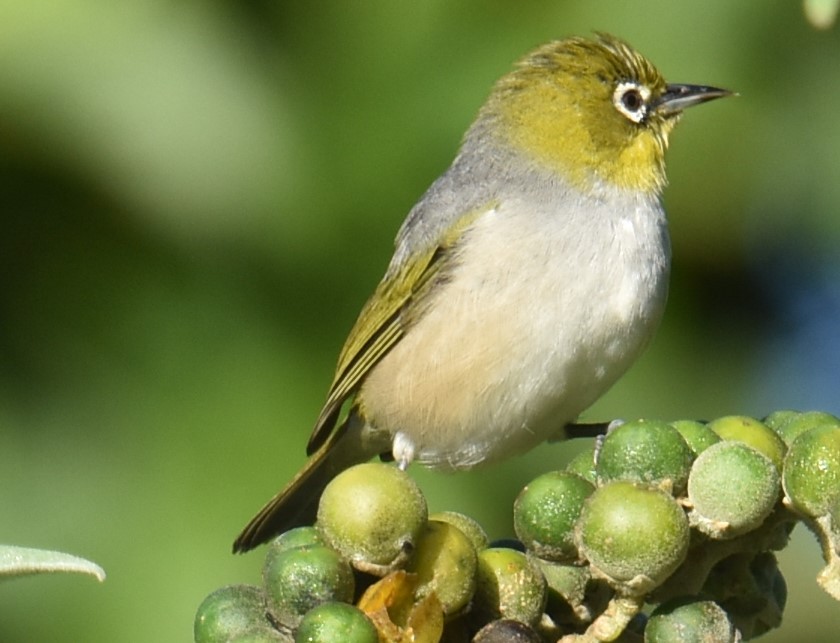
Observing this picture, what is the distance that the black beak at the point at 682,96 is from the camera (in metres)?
3.87

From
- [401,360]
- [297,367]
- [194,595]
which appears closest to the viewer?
[194,595]

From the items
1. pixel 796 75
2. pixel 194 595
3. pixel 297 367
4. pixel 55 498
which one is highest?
pixel 796 75

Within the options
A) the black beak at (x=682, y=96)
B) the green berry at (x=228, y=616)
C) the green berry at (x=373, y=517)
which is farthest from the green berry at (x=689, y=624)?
the black beak at (x=682, y=96)

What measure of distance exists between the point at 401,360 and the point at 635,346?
77 centimetres

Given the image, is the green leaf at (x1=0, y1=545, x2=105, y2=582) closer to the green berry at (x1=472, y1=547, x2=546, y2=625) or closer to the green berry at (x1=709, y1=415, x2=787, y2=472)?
the green berry at (x1=472, y1=547, x2=546, y2=625)

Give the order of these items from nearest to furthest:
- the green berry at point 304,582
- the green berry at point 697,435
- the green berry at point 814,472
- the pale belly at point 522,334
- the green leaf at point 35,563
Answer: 1. the green leaf at point 35,563
2. the green berry at point 304,582
3. the green berry at point 814,472
4. the green berry at point 697,435
5. the pale belly at point 522,334

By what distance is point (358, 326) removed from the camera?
3990 mm

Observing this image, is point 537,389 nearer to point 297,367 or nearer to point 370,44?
point 297,367

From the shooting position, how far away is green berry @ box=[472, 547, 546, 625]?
2.14 metres

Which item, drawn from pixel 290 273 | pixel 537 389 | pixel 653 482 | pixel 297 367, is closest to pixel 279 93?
pixel 290 273

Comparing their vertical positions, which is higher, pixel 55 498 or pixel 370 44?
pixel 370 44

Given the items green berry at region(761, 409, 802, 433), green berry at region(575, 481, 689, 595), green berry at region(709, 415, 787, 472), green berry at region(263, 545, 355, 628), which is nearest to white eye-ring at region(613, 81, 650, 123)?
green berry at region(761, 409, 802, 433)

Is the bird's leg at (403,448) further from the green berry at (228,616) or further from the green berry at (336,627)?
the green berry at (336,627)

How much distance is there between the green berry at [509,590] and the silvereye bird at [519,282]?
4.81 ft
